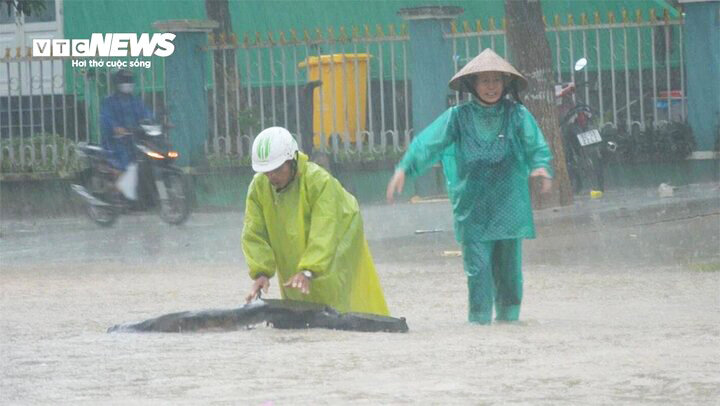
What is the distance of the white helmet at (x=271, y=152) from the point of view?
737cm

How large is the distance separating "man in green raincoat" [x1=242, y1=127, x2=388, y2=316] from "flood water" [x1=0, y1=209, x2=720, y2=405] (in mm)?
296

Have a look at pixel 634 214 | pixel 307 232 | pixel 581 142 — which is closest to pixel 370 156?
pixel 581 142

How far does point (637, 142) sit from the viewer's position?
16469 mm

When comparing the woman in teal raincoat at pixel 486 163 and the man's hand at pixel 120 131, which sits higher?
the man's hand at pixel 120 131

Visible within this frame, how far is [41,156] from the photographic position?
58.6 feet

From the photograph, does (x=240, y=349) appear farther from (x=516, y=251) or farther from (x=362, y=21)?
(x=362, y=21)

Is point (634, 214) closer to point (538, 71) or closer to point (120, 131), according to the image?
point (538, 71)

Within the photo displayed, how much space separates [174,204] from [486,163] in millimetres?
7457

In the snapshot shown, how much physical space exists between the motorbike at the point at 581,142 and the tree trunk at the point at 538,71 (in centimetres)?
103

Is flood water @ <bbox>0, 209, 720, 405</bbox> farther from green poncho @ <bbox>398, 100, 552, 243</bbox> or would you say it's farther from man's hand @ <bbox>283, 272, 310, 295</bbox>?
green poncho @ <bbox>398, 100, 552, 243</bbox>

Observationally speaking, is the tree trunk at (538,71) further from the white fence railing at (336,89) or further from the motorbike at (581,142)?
the white fence railing at (336,89)

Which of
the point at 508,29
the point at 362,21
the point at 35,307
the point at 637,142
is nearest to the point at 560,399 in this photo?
the point at 35,307

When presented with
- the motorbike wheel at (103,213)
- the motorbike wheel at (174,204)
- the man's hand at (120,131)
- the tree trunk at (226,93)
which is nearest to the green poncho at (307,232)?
the motorbike wheel at (174,204)

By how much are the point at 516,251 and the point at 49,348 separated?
251cm
